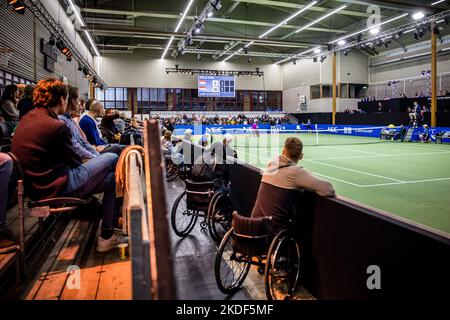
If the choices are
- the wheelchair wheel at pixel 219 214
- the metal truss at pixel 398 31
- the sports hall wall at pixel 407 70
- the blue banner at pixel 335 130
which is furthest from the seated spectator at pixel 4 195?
the sports hall wall at pixel 407 70

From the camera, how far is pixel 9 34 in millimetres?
9938

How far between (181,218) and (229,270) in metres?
1.57

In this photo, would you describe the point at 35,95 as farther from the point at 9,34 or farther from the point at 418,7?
the point at 418,7

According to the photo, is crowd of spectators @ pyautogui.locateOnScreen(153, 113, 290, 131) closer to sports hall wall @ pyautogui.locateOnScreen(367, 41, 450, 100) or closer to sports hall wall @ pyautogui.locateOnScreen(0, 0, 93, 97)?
sports hall wall @ pyautogui.locateOnScreen(367, 41, 450, 100)

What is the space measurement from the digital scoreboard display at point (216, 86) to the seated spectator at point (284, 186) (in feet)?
101

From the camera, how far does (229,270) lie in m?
3.70

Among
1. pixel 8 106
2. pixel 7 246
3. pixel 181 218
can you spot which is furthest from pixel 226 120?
pixel 7 246

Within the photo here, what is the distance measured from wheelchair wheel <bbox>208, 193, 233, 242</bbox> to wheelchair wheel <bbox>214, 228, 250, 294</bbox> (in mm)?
595

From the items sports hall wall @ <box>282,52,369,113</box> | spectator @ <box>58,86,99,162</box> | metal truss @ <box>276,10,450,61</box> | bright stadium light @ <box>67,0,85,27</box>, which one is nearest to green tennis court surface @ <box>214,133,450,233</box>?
spectator @ <box>58,86,99,162</box>

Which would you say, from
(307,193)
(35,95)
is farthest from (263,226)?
(35,95)

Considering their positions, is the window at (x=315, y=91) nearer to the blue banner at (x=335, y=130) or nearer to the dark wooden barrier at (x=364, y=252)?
the blue banner at (x=335, y=130)

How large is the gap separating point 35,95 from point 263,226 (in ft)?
7.28

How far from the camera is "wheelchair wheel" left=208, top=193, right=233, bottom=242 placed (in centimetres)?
455

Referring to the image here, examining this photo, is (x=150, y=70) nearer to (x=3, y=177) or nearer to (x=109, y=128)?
(x=109, y=128)
